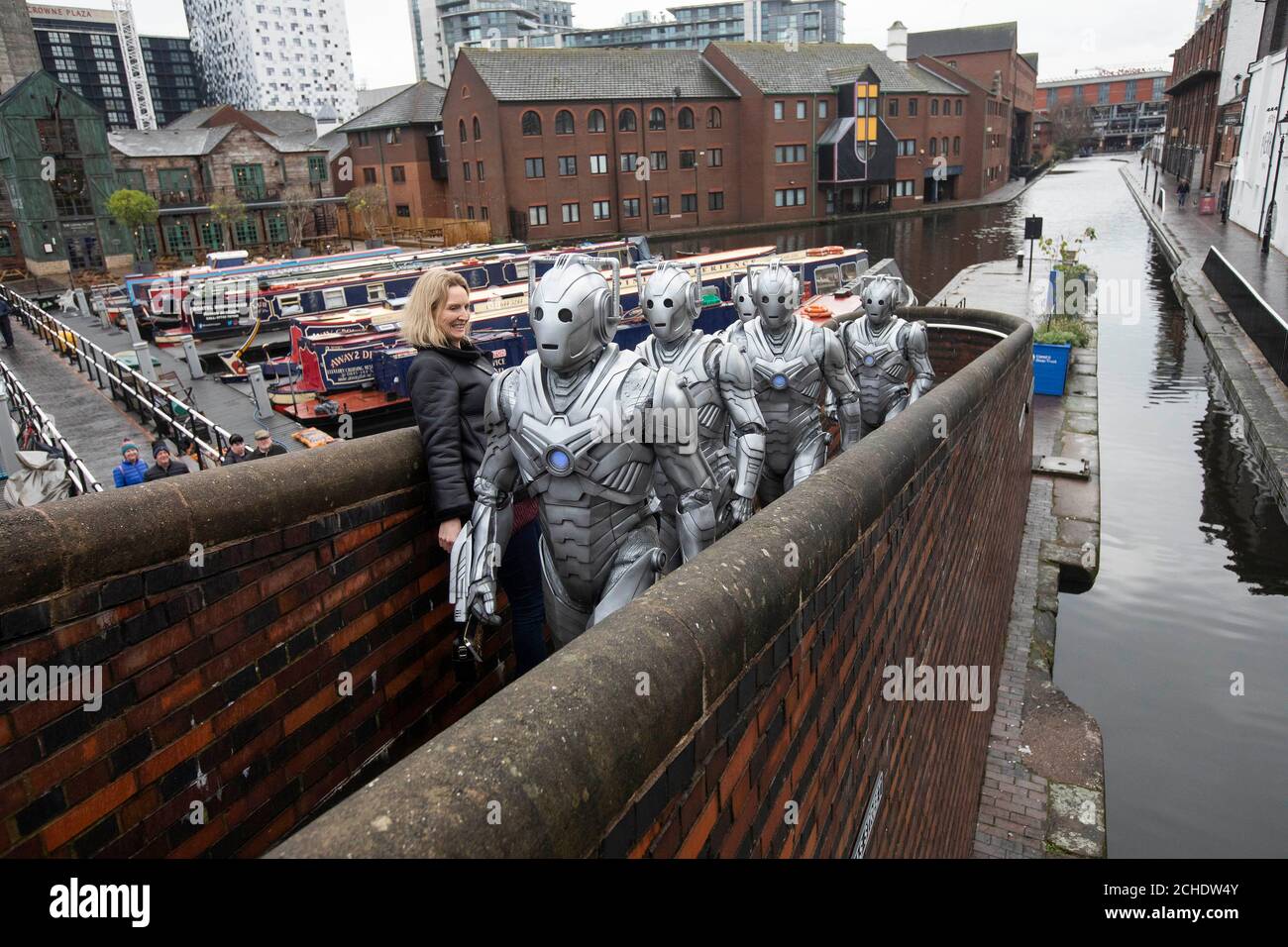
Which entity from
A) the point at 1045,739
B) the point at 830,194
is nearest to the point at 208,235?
the point at 830,194

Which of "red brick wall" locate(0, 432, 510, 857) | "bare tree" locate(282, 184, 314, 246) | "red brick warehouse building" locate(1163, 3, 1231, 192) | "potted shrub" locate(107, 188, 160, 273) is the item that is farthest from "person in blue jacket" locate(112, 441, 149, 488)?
"red brick warehouse building" locate(1163, 3, 1231, 192)

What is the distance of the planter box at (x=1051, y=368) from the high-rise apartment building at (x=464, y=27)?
10008 cm

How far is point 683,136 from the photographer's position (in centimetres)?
4972

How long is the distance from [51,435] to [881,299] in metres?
10.9

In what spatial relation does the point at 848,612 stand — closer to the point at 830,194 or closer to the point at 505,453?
the point at 505,453

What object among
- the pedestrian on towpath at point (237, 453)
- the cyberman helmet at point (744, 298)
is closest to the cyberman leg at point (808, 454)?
the cyberman helmet at point (744, 298)

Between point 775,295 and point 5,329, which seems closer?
point 775,295

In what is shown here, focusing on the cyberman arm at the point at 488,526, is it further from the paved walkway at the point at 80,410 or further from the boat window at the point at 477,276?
the boat window at the point at 477,276

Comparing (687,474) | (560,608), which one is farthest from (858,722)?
(560,608)

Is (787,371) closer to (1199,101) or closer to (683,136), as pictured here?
(683,136)

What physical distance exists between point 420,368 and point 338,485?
71 centimetres

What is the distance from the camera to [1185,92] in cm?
6738

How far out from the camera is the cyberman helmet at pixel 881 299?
8.55 meters

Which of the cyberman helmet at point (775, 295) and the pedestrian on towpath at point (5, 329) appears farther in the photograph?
the pedestrian on towpath at point (5, 329)
